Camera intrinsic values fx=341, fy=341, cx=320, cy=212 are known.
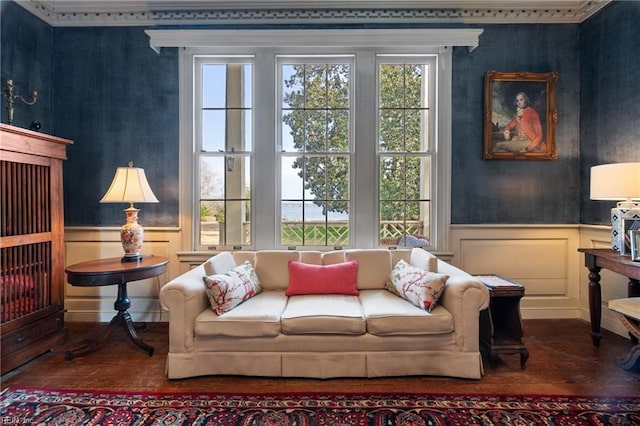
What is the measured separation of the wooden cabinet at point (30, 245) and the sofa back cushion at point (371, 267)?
2.44 m

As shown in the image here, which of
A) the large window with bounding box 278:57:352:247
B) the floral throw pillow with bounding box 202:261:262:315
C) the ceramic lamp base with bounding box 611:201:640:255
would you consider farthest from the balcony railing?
the ceramic lamp base with bounding box 611:201:640:255

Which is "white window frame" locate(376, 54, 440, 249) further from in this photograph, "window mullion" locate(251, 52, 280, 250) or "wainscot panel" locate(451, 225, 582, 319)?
"window mullion" locate(251, 52, 280, 250)

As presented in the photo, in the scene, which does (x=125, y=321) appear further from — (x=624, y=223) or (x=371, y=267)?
(x=624, y=223)

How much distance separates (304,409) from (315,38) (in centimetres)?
308

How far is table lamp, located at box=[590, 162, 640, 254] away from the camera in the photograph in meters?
2.50

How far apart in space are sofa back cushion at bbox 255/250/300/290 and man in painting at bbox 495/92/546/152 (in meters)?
2.34

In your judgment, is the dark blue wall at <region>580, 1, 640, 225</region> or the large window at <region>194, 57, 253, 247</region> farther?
the large window at <region>194, 57, 253, 247</region>

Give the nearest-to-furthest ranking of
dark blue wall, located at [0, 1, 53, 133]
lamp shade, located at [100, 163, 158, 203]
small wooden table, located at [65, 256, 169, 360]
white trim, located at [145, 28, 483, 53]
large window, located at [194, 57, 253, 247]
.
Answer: small wooden table, located at [65, 256, 169, 360]
lamp shade, located at [100, 163, 158, 203]
dark blue wall, located at [0, 1, 53, 133]
white trim, located at [145, 28, 483, 53]
large window, located at [194, 57, 253, 247]

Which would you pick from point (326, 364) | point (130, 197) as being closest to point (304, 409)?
point (326, 364)

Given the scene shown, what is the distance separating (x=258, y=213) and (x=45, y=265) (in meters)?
1.77

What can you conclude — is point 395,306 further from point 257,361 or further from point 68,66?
point 68,66

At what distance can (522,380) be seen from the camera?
227 cm

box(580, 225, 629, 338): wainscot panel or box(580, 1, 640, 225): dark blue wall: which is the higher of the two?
box(580, 1, 640, 225): dark blue wall

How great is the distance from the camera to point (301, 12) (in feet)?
10.9
